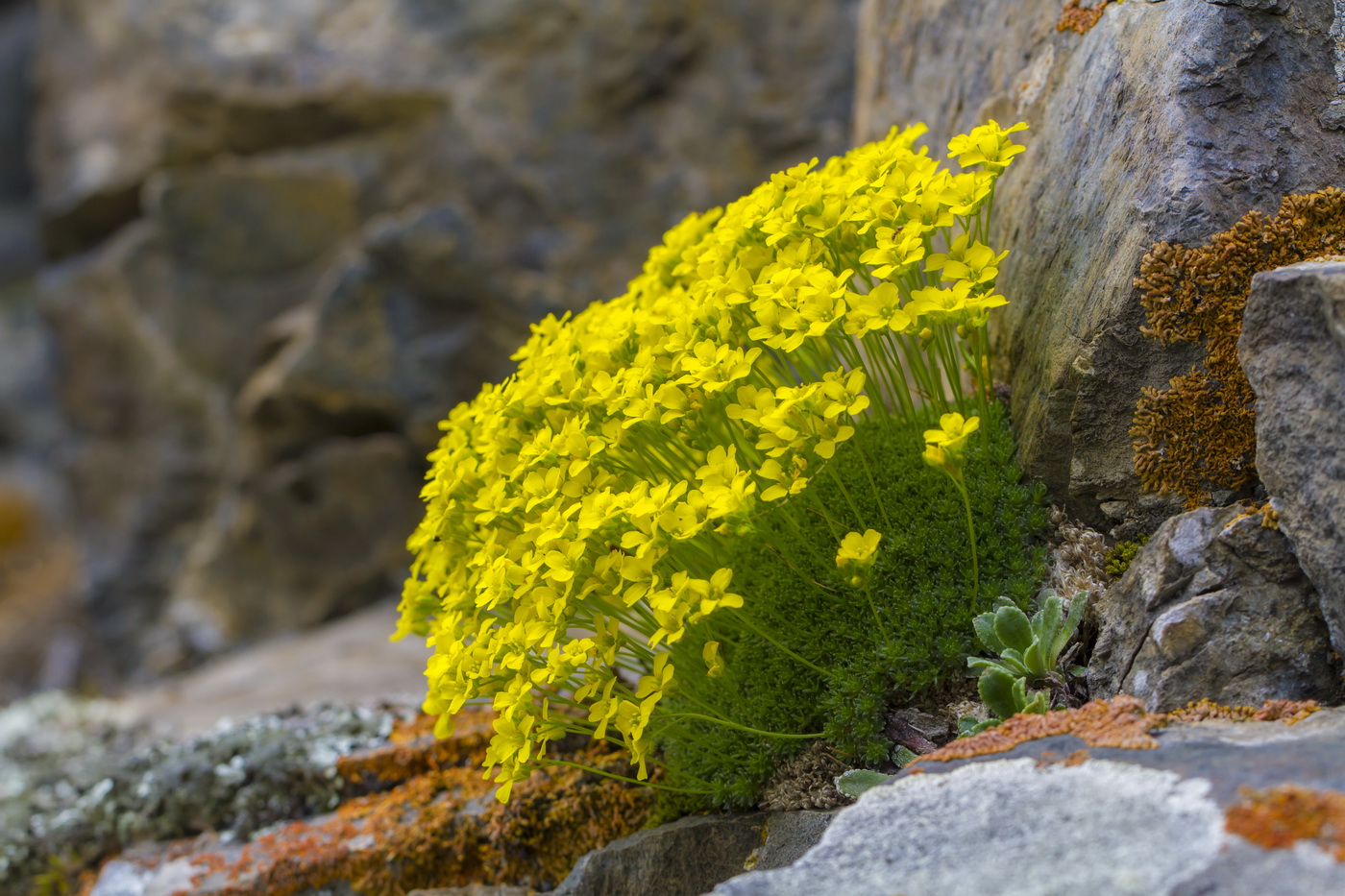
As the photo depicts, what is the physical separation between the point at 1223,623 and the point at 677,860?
1407mm

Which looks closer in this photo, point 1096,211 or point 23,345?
point 1096,211

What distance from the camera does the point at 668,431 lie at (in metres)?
2.53

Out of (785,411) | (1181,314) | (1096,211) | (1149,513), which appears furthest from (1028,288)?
(785,411)

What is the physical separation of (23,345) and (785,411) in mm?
15403

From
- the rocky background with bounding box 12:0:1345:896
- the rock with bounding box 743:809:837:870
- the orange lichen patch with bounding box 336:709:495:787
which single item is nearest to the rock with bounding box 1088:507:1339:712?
the rocky background with bounding box 12:0:1345:896

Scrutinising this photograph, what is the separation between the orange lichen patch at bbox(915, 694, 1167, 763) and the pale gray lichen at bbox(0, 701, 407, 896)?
8.58ft

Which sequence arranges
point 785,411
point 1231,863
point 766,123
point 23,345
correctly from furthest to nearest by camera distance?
point 23,345 → point 766,123 → point 785,411 → point 1231,863

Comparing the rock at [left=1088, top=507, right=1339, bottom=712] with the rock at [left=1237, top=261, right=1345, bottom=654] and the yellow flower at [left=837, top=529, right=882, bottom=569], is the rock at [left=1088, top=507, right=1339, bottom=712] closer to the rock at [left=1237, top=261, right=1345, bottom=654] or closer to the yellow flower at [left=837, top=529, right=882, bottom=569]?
the rock at [left=1237, top=261, right=1345, bottom=654]

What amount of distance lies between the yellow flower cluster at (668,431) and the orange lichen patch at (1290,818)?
0.95 meters

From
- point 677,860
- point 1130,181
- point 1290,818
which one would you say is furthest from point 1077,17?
point 677,860

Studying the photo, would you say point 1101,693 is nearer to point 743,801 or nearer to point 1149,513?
point 1149,513

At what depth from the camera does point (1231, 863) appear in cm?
145

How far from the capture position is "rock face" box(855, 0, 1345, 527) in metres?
2.39

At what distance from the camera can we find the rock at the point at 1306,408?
194 cm
